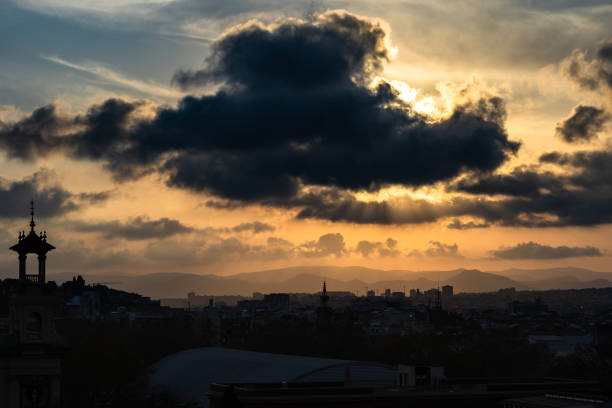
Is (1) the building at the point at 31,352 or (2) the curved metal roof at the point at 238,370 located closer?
(1) the building at the point at 31,352

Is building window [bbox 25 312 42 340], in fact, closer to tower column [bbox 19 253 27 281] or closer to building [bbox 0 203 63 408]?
building [bbox 0 203 63 408]

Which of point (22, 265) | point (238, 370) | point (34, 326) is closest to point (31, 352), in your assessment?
point (34, 326)

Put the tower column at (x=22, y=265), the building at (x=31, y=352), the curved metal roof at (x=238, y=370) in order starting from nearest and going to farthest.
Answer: the building at (x=31, y=352) < the tower column at (x=22, y=265) < the curved metal roof at (x=238, y=370)

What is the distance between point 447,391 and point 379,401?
16.0ft

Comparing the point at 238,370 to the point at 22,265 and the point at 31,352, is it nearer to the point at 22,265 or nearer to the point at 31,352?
the point at 22,265

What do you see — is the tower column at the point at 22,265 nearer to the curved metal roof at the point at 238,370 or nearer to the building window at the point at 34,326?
the building window at the point at 34,326

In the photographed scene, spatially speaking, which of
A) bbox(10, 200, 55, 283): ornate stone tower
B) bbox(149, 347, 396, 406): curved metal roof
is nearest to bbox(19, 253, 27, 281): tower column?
bbox(10, 200, 55, 283): ornate stone tower

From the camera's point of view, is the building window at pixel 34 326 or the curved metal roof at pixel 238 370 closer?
the building window at pixel 34 326

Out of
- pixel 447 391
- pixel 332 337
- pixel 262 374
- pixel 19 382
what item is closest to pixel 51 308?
pixel 19 382

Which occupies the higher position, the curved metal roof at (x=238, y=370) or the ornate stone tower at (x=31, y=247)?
the ornate stone tower at (x=31, y=247)

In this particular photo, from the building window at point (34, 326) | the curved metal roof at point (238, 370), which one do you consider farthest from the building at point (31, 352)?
the curved metal roof at point (238, 370)

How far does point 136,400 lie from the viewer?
310ft

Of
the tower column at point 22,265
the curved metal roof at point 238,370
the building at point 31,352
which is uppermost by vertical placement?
the tower column at point 22,265

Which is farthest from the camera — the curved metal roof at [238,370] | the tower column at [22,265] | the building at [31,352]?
the curved metal roof at [238,370]
